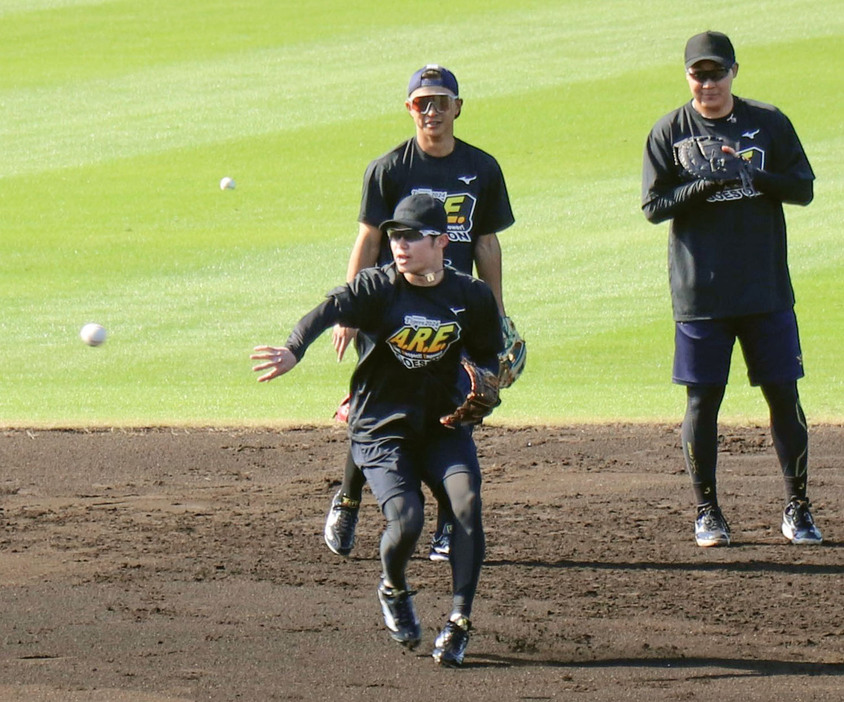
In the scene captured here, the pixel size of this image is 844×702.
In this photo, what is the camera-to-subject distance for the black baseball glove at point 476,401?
5.52 metres

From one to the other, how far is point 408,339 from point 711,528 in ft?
7.20

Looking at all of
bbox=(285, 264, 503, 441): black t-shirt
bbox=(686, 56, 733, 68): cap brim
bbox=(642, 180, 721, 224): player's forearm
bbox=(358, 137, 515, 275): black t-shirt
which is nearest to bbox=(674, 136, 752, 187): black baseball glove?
bbox=(642, 180, 721, 224): player's forearm

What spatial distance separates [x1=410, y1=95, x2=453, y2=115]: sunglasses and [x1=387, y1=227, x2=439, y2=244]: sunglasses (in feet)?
3.78

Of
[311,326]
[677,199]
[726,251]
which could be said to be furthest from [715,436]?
[311,326]

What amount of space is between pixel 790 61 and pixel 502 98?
544 cm

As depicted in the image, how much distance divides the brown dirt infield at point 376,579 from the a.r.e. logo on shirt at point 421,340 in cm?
112

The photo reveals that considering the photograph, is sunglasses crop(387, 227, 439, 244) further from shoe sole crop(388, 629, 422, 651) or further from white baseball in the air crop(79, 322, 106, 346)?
white baseball in the air crop(79, 322, 106, 346)

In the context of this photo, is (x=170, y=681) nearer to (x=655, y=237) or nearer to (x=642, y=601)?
(x=642, y=601)

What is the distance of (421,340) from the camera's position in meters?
5.55

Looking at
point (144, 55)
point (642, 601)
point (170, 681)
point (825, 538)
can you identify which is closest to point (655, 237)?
point (825, 538)

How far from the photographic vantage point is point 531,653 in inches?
215

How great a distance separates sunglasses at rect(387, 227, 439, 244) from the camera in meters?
5.42

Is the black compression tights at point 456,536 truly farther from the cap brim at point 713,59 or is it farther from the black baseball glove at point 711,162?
the cap brim at point 713,59

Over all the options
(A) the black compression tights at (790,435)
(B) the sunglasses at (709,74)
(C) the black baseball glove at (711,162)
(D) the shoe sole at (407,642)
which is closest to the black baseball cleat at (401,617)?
(D) the shoe sole at (407,642)
